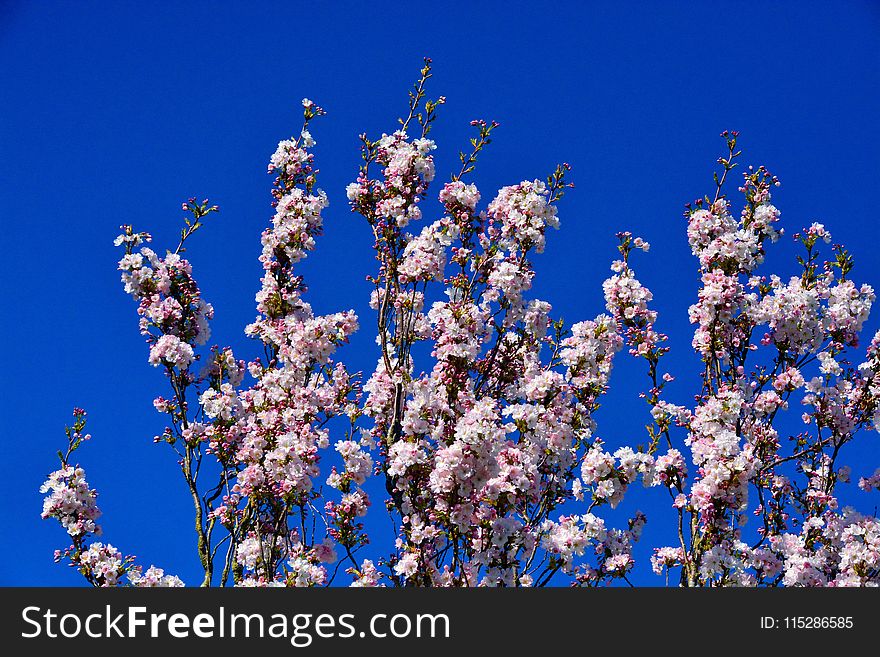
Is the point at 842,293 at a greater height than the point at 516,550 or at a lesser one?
greater

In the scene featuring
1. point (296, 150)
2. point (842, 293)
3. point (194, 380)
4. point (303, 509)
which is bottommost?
point (303, 509)

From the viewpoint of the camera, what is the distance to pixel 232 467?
7.96 meters

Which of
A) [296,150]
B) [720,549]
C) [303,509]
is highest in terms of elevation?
[296,150]

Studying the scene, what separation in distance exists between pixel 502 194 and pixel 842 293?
372cm

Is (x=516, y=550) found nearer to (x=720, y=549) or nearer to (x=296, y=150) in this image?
(x=720, y=549)

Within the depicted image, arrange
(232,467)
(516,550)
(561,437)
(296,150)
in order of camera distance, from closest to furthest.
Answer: (516,550) → (561,437) → (232,467) → (296,150)

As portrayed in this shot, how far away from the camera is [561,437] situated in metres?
7.44

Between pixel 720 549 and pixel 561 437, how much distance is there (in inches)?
68.2

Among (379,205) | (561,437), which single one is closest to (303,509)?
(561,437)
